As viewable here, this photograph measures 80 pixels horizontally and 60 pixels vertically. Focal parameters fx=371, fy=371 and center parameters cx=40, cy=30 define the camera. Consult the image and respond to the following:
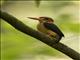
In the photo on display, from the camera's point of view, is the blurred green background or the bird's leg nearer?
the bird's leg

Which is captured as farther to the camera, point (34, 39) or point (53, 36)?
point (34, 39)

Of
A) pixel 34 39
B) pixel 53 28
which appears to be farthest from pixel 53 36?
pixel 34 39

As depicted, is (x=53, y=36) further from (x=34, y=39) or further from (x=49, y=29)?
(x=34, y=39)

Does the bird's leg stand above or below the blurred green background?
above

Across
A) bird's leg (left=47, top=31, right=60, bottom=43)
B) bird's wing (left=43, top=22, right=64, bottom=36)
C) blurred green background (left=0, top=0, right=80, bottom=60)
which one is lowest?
blurred green background (left=0, top=0, right=80, bottom=60)

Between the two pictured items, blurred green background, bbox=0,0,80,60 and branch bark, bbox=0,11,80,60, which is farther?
blurred green background, bbox=0,0,80,60

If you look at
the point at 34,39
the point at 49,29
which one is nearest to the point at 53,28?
the point at 49,29

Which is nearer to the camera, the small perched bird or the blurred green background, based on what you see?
the small perched bird

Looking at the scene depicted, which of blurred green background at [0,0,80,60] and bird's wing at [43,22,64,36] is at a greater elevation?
bird's wing at [43,22,64,36]

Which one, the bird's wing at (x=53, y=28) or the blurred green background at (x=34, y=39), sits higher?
the bird's wing at (x=53, y=28)

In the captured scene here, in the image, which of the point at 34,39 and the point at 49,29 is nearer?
the point at 49,29

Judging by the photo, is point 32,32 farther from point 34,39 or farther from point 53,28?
point 34,39

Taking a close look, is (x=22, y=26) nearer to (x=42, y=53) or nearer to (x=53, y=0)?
(x=42, y=53)

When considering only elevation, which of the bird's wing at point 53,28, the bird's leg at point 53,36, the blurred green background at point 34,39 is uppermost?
the bird's wing at point 53,28
